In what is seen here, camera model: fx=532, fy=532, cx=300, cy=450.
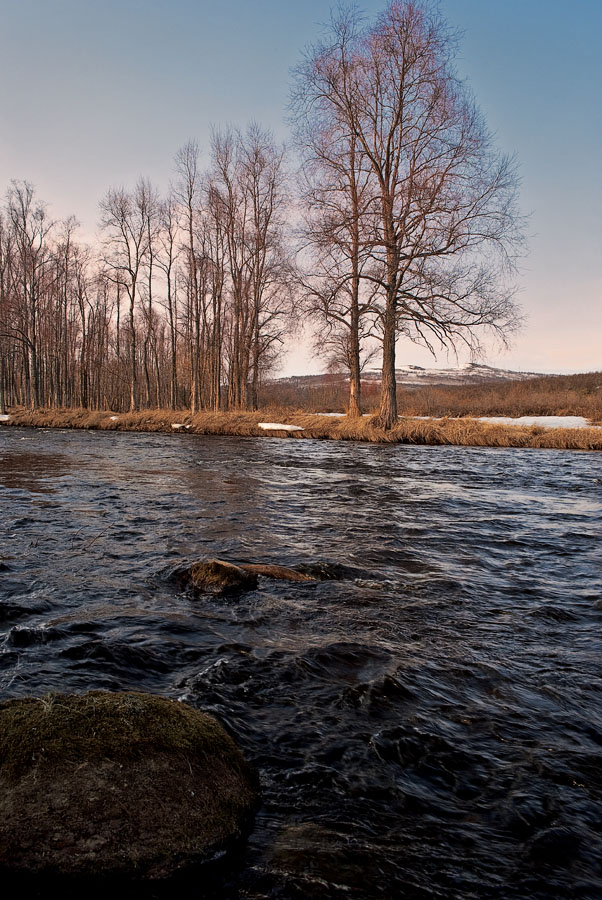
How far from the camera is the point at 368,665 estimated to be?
335cm

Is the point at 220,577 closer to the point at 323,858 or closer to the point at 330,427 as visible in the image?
the point at 323,858

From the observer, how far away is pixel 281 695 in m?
3.00

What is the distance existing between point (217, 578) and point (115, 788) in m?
2.74

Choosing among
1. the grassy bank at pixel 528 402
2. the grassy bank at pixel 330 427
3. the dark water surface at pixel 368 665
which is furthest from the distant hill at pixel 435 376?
the dark water surface at pixel 368 665

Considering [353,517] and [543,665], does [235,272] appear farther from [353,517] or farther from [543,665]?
[543,665]

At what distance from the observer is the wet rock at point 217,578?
4.54 metres

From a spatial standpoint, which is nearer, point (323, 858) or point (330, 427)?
point (323, 858)

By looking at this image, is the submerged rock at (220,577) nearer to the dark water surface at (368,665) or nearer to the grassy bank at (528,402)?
the dark water surface at (368,665)

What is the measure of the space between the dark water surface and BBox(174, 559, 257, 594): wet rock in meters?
0.16

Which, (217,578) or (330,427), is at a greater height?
(330,427)

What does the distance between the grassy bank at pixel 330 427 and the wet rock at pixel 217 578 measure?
16.3 meters

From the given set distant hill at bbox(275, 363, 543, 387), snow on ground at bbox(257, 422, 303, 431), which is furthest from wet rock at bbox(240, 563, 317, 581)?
distant hill at bbox(275, 363, 543, 387)

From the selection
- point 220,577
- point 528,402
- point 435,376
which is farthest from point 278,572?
point 435,376

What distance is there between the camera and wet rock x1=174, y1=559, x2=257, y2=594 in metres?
4.54
